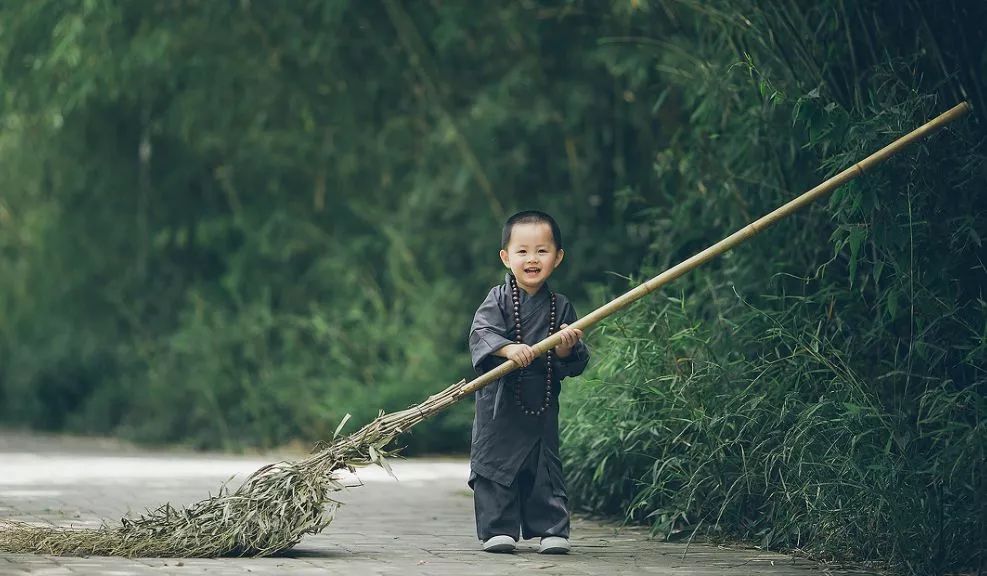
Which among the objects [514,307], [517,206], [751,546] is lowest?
[751,546]

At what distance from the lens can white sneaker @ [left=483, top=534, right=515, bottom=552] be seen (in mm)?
6310

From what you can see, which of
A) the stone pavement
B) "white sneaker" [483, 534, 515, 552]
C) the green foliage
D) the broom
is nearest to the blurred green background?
the green foliage

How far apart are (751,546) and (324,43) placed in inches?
327

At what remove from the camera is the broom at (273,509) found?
19.7 ft

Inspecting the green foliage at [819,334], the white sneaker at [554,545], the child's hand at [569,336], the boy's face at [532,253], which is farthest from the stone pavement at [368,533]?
the boy's face at [532,253]

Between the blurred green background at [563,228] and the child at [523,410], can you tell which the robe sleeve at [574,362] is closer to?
the child at [523,410]

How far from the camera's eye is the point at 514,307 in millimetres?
6520

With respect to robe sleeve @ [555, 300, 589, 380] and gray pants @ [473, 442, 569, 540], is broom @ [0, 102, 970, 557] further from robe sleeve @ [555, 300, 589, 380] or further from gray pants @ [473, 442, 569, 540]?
gray pants @ [473, 442, 569, 540]

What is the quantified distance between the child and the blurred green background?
0.67m

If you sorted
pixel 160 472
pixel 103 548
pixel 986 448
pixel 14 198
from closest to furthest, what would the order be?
pixel 986 448 → pixel 103 548 → pixel 160 472 → pixel 14 198

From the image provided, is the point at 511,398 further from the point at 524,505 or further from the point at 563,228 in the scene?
the point at 563,228

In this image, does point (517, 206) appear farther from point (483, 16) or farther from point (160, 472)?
point (160, 472)

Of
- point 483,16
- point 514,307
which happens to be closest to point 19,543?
point 514,307

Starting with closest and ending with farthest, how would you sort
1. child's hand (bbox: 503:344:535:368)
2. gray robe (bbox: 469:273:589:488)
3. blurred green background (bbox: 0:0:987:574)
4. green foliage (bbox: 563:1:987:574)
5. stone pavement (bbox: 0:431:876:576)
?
1. stone pavement (bbox: 0:431:876:576)
2. green foliage (bbox: 563:1:987:574)
3. child's hand (bbox: 503:344:535:368)
4. blurred green background (bbox: 0:0:987:574)
5. gray robe (bbox: 469:273:589:488)
